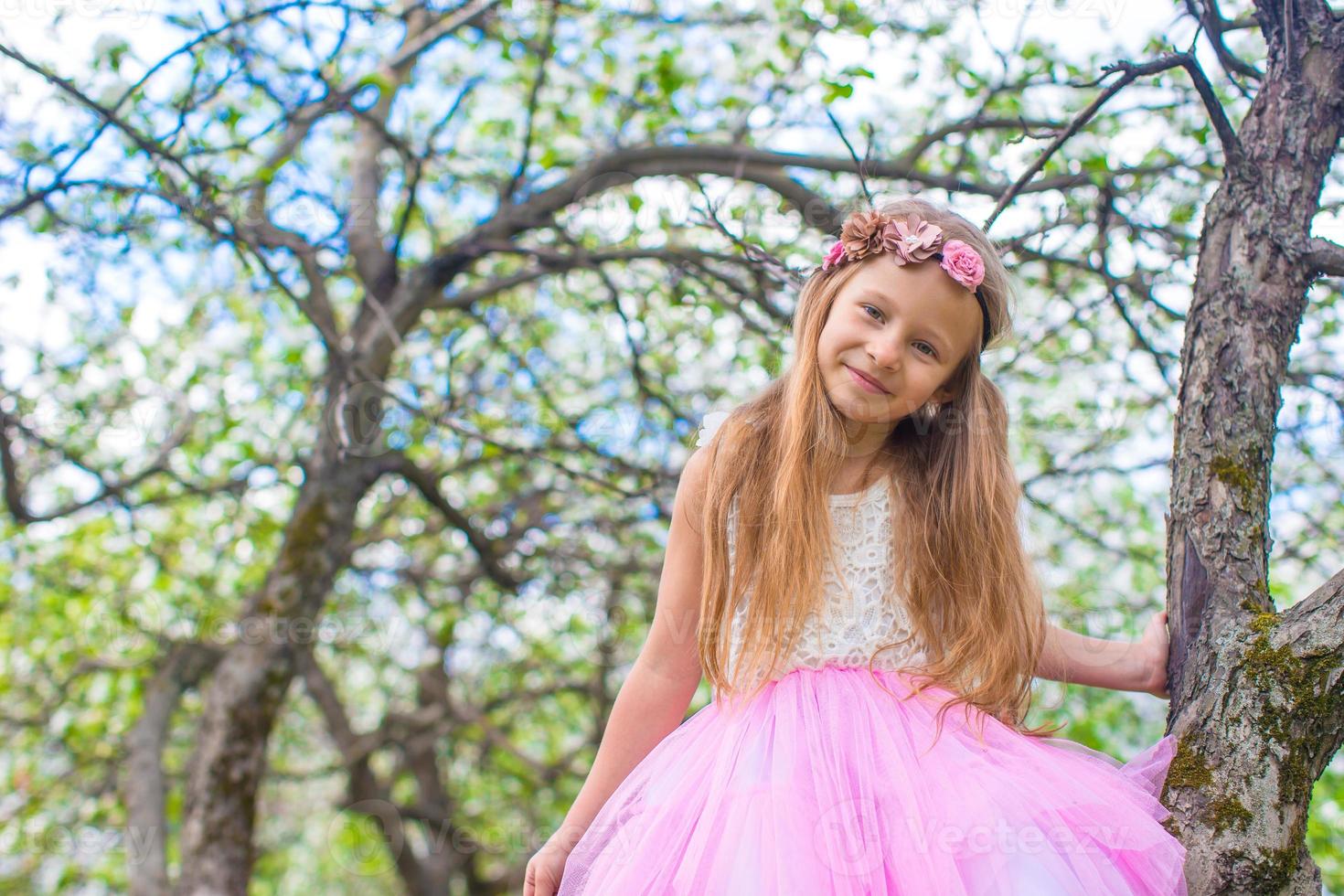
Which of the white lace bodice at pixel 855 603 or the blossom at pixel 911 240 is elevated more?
the blossom at pixel 911 240

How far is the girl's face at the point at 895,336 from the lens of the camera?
5.70ft

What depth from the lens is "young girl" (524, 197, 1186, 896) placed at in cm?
137

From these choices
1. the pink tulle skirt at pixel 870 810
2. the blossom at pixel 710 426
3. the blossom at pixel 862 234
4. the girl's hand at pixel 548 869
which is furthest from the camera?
the blossom at pixel 710 426

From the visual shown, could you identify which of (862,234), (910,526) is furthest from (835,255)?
(910,526)

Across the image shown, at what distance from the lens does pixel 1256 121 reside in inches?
70.5

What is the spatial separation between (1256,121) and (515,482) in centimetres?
356

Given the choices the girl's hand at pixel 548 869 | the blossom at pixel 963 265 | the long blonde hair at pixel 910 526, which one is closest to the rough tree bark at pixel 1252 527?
the long blonde hair at pixel 910 526

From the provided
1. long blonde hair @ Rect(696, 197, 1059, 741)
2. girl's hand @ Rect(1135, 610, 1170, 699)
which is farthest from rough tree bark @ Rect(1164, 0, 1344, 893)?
long blonde hair @ Rect(696, 197, 1059, 741)

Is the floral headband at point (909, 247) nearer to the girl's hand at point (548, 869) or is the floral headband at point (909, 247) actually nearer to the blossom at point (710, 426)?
the blossom at point (710, 426)

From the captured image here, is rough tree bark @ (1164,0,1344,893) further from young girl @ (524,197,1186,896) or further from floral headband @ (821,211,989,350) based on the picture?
floral headband @ (821,211,989,350)

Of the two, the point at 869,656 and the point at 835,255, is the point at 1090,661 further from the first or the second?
the point at 835,255

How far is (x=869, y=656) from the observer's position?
1729 millimetres

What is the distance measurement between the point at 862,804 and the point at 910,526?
0.56 metres

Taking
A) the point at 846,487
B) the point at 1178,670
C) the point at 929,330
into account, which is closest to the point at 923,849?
the point at 1178,670
